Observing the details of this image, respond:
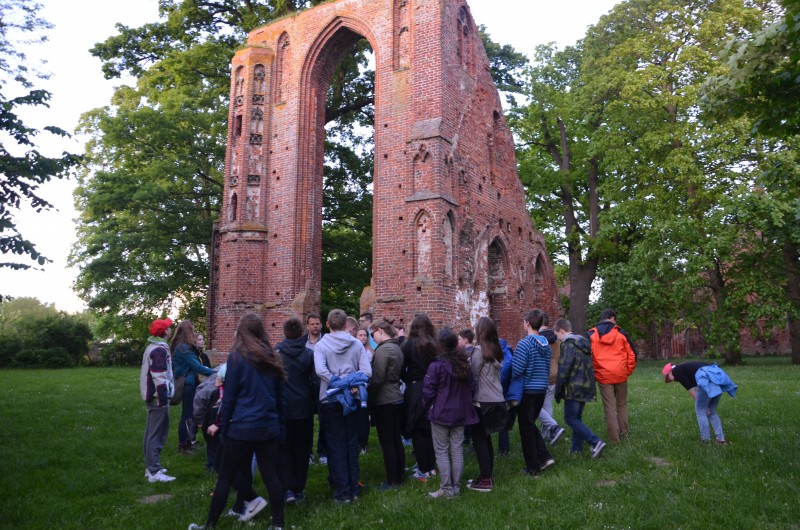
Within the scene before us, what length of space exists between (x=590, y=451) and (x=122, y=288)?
18073mm

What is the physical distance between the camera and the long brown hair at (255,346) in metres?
4.61

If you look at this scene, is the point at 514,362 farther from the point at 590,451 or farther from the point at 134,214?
the point at 134,214

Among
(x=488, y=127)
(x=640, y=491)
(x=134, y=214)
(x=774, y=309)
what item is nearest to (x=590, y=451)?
(x=640, y=491)

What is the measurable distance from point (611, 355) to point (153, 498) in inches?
210

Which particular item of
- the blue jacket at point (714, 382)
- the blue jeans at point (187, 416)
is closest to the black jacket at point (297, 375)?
the blue jeans at point (187, 416)

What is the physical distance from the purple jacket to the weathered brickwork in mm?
7291

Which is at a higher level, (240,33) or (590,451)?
(240,33)

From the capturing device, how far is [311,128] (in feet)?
53.6

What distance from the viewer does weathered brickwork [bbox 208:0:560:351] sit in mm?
13492

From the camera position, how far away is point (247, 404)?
460cm

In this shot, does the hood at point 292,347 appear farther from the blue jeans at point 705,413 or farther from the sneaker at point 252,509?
the blue jeans at point 705,413

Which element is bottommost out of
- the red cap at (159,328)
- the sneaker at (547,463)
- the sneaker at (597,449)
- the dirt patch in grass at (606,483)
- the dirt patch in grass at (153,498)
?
the dirt patch in grass at (153,498)

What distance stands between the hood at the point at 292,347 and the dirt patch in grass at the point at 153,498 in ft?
6.36

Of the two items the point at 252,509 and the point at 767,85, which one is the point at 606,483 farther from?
the point at 767,85
